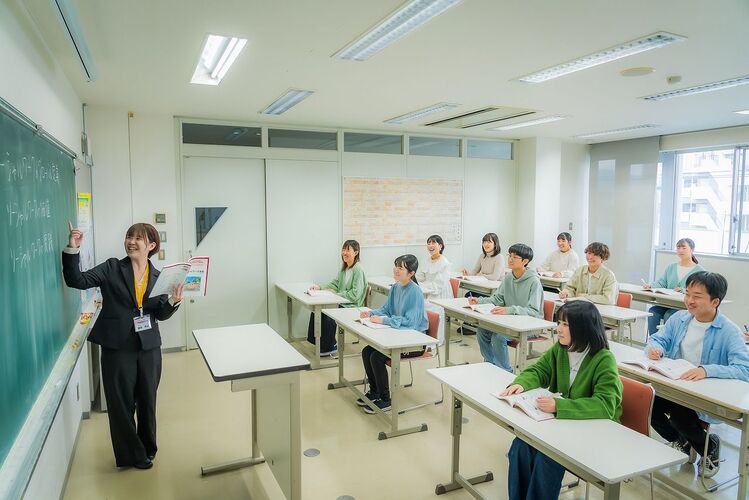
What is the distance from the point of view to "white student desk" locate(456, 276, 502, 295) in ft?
19.7

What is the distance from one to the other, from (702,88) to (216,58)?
4197 millimetres

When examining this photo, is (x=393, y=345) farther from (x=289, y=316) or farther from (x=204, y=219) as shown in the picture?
(x=204, y=219)

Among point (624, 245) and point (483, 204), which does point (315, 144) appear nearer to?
point (483, 204)

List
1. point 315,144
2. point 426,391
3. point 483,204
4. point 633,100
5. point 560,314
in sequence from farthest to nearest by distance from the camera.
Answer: point 483,204, point 315,144, point 633,100, point 426,391, point 560,314

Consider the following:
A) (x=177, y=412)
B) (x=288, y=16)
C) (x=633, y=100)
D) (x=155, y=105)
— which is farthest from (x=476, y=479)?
(x=155, y=105)

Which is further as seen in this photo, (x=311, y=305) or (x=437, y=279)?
(x=437, y=279)

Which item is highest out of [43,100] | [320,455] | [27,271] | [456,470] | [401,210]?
[43,100]

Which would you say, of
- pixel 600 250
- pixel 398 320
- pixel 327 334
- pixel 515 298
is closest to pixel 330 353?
pixel 327 334

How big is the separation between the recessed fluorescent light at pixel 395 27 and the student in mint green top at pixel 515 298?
2165 millimetres

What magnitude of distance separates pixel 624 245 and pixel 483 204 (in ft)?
8.06

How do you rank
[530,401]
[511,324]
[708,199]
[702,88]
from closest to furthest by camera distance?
1. [530,401]
2. [511,324]
3. [702,88]
4. [708,199]

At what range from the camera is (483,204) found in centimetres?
762

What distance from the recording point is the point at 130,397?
3.03 meters

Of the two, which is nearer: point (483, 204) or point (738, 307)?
point (738, 307)
